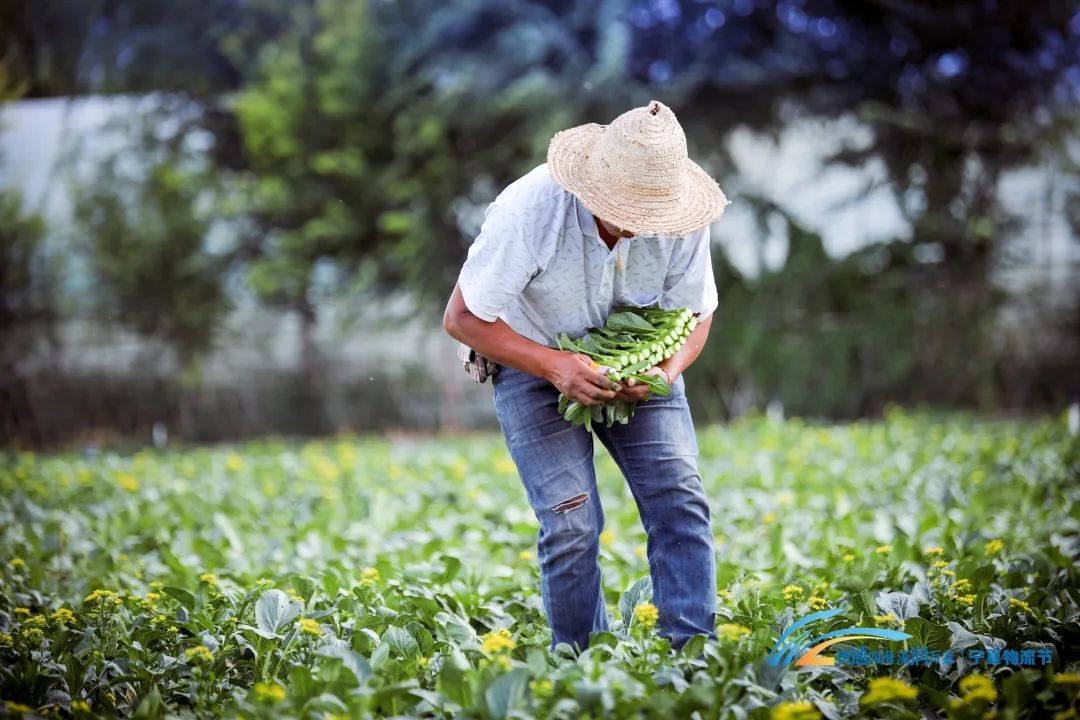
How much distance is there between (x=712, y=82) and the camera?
36.8ft

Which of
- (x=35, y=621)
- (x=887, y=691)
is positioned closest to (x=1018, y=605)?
(x=887, y=691)

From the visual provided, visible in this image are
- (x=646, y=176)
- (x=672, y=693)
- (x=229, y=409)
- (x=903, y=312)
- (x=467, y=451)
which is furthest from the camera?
(x=229, y=409)

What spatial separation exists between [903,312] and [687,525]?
8379 millimetres

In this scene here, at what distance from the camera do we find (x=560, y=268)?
301 centimetres

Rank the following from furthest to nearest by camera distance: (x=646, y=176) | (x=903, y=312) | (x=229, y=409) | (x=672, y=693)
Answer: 1. (x=229, y=409)
2. (x=903, y=312)
3. (x=646, y=176)
4. (x=672, y=693)

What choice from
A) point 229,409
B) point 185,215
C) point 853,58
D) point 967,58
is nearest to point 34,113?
point 185,215

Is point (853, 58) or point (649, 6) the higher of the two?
point (649, 6)

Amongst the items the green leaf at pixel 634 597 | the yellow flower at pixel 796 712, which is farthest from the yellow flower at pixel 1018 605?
the yellow flower at pixel 796 712

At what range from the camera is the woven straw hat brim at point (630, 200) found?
2.87 m

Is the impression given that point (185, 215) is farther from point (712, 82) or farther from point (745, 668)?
point (745, 668)

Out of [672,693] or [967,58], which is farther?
[967,58]

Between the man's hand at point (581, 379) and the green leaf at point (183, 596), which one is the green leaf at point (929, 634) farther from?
the green leaf at point (183, 596)

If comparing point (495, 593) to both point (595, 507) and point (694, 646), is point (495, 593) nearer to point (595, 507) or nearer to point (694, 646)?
point (595, 507)

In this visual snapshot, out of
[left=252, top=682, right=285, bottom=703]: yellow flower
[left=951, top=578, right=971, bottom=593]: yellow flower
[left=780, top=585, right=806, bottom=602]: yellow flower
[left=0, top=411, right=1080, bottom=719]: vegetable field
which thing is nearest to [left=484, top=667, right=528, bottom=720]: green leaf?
[left=0, top=411, right=1080, bottom=719]: vegetable field
